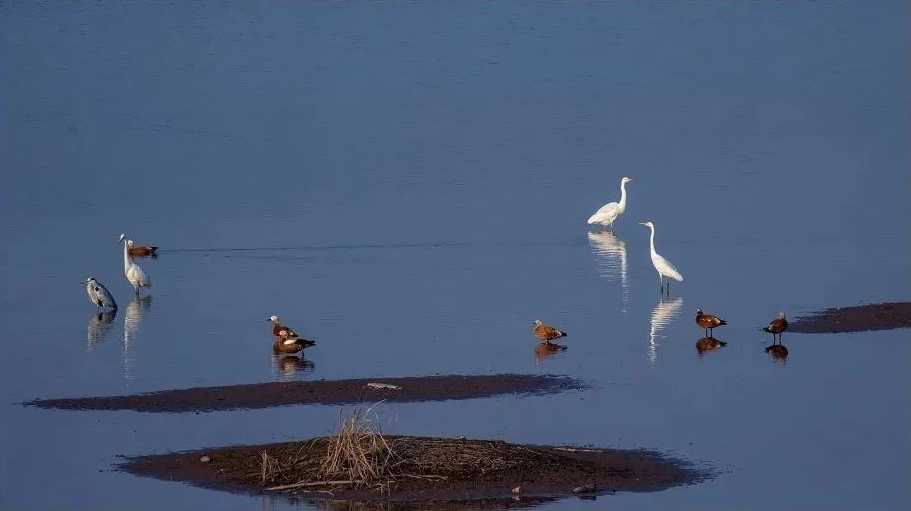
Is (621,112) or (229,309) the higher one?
(621,112)

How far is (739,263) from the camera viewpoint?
35.3 meters

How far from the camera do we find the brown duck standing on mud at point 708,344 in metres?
26.3

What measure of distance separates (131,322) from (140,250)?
6908 mm

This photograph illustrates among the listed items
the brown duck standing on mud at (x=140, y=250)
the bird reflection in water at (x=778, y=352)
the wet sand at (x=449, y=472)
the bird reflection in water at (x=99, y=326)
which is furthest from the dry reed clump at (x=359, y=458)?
the brown duck standing on mud at (x=140, y=250)

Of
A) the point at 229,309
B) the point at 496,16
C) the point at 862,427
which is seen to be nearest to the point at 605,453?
the point at 862,427

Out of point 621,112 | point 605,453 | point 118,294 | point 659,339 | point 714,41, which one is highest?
point 714,41

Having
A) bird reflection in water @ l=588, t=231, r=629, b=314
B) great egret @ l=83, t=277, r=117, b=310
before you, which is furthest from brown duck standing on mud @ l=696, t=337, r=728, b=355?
great egret @ l=83, t=277, r=117, b=310

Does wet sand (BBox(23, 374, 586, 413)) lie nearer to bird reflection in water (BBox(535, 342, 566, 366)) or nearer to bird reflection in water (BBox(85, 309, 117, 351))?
bird reflection in water (BBox(535, 342, 566, 366))

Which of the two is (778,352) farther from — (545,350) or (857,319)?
(545,350)

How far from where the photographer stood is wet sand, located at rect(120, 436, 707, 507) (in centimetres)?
1745

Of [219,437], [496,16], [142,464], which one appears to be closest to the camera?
[142,464]

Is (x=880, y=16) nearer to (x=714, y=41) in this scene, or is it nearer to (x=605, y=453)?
(x=714, y=41)

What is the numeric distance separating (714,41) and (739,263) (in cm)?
4575

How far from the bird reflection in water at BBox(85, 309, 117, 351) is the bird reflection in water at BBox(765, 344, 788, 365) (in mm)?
10609
